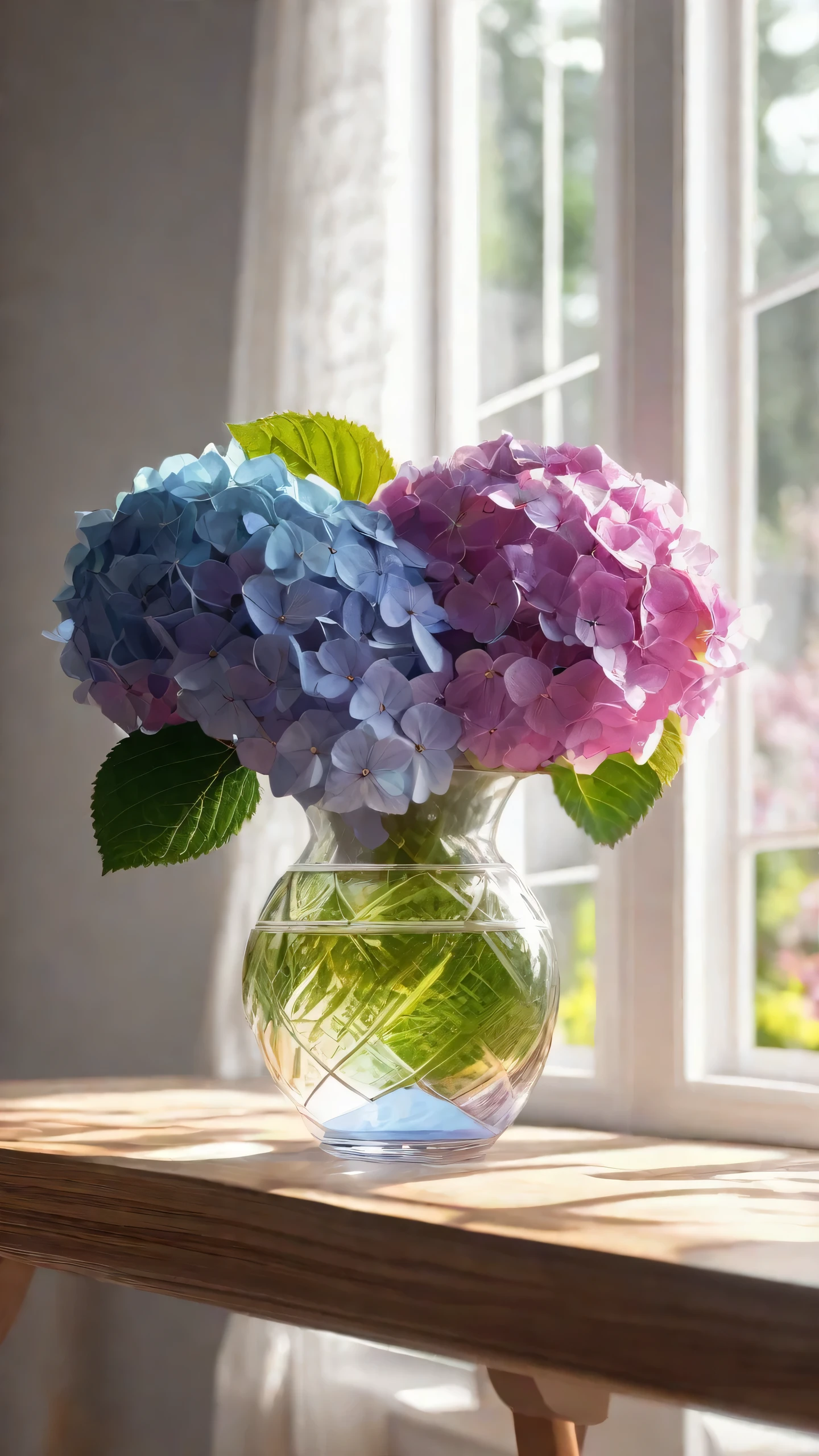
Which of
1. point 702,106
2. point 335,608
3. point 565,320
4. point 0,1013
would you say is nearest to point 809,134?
point 565,320

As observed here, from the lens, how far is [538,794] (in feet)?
5.09

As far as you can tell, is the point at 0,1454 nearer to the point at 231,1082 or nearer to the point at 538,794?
the point at 231,1082

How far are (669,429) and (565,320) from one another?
104 cm

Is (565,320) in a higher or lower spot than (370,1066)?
higher

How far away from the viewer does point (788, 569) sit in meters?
2.36

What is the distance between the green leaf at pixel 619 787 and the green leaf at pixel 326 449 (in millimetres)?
221

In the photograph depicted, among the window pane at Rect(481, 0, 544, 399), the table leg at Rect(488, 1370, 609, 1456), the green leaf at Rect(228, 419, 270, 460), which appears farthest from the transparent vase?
the window pane at Rect(481, 0, 544, 399)

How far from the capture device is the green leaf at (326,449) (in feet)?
2.72

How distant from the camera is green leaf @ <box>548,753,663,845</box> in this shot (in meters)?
0.83

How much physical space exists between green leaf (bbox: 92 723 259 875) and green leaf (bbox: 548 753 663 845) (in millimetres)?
212

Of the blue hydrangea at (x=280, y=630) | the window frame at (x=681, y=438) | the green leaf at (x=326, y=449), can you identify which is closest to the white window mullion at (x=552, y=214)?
the window frame at (x=681, y=438)

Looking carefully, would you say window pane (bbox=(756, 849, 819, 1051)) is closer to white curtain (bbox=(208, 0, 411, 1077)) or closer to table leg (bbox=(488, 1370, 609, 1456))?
white curtain (bbox=(208, 0, 411, 1077))

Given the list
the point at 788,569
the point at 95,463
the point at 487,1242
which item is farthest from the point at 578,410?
the point at 487,1242

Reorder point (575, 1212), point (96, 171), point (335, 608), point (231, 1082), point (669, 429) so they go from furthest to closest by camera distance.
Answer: point (96, 171)
point (231, 1082)
point (669, 429)
point (335, 608)
point (575, 1212)
